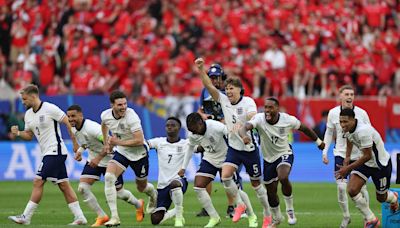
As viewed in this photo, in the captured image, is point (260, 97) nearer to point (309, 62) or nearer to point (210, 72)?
point (309, 62)

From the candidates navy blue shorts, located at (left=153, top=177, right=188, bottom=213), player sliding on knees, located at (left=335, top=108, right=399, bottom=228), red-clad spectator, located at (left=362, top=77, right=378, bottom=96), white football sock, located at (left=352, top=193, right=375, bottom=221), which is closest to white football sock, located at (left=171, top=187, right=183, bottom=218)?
navy blue shorts, located at (left=153, top=177, right=188, bottom=213)

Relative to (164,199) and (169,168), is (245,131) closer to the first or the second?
(169,168)

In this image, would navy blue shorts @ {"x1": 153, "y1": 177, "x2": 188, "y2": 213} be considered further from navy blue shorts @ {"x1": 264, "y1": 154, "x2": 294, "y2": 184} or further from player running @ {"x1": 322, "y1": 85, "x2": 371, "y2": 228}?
player running @ {"x1": 322, "y1": 85, "x2": 371, "y2": 228}

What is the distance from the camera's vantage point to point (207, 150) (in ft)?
56.9

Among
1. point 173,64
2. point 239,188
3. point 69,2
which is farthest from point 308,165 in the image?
point 69,2

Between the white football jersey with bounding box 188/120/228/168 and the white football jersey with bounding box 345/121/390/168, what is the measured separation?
2.39 meters

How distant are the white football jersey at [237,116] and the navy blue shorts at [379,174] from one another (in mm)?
1863

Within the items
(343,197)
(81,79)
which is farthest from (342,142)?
(81,79)

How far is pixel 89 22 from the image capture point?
115 feet

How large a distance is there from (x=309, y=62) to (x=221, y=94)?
582 inches

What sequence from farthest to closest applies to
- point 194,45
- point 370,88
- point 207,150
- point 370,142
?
point 194,45
point 370,88
point 207,150
point 370,142

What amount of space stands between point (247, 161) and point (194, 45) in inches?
666

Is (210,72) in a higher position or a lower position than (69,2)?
lower

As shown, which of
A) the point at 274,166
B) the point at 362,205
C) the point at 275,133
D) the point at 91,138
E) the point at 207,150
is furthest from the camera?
the point at 91,138
